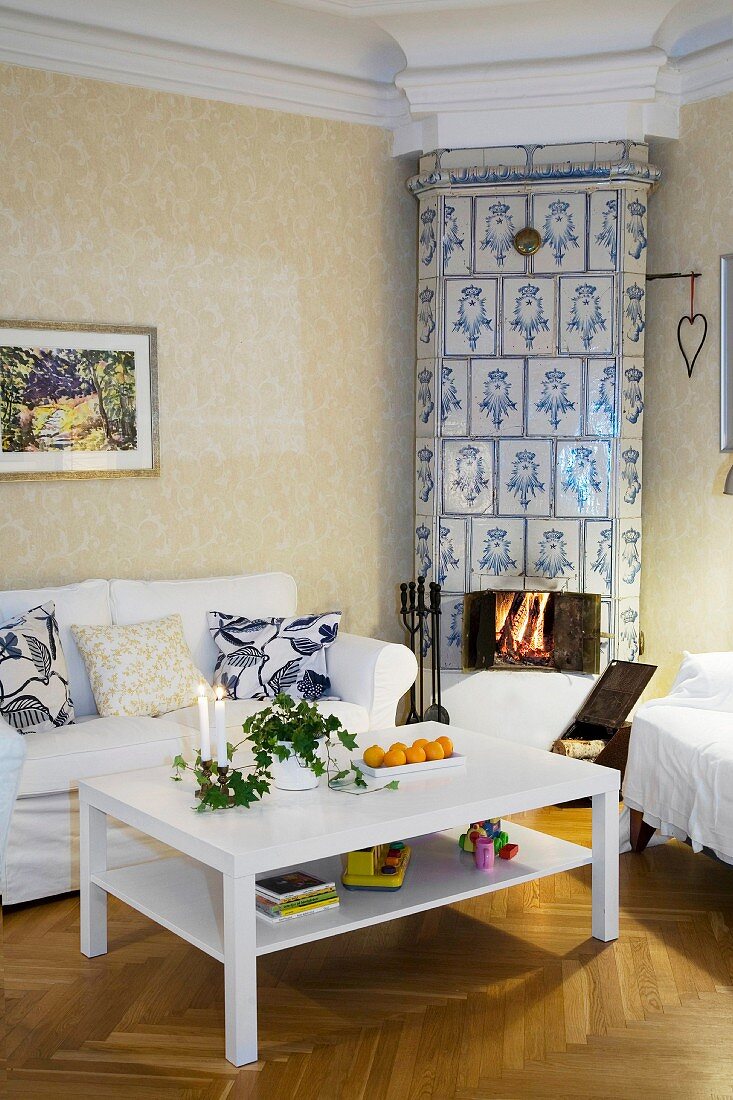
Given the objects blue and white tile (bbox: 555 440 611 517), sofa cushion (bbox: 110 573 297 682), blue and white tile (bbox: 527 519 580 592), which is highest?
blue and white tile (bbox: 555 440 611 517)

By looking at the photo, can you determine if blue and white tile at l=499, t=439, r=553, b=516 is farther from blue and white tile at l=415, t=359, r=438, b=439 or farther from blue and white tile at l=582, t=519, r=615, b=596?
blue and white tile at l=415, t=359, r=438, b=439

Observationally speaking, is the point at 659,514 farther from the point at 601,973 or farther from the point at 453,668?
the point at 601,973

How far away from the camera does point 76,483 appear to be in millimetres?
4312

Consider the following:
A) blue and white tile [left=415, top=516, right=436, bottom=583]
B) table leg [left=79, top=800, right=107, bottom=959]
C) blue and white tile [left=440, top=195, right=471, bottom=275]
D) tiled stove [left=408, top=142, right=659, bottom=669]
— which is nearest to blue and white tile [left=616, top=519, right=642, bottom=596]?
tiled stove [left=408, top=142, right=659, bottom=669]

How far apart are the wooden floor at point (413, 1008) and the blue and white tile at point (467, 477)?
6.35 feet

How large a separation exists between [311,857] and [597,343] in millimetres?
A: 2931

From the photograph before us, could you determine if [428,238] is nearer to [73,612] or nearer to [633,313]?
[633,313]

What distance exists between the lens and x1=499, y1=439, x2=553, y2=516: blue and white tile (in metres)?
4.82

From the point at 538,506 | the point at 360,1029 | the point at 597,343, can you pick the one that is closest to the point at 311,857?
the point at 360,1029

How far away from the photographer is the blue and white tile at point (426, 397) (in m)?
4.89

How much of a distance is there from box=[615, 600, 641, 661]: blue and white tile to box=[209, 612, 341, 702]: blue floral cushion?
1.30 m

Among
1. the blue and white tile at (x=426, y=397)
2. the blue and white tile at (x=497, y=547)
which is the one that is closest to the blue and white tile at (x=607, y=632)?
the blue and white tile at (x=497, y=547)

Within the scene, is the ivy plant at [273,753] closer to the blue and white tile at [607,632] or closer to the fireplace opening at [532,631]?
the fireplace opening at [532,631]

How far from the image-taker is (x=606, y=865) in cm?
305
